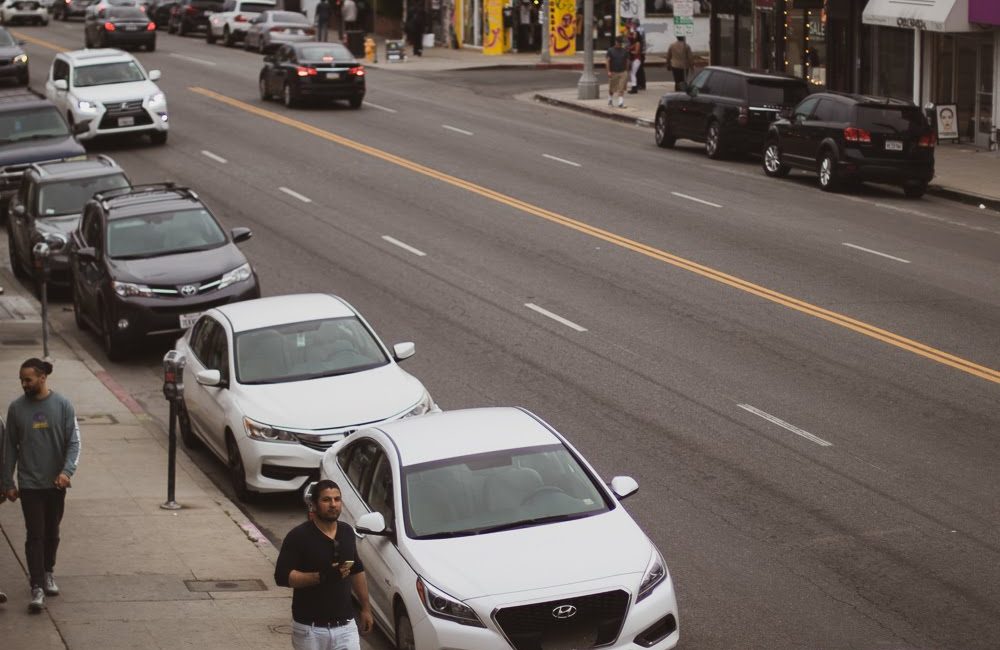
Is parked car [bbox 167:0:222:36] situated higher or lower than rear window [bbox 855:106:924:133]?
higher

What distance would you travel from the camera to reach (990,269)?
863 inches

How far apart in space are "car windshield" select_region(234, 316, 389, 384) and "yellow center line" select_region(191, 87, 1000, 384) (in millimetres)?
6504

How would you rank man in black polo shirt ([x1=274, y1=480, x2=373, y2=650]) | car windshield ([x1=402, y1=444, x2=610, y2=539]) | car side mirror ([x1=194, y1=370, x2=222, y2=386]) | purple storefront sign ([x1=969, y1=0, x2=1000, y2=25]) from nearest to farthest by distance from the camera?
man in black polo shirt ([x1=274, y1=480, x2=373, y2=650]) < car windshield ([x1=402, y1=444, x2=610, y2=539]) < car side mirror ([x1=194, y1=370, x2=222, y2=386]) < purple storefront sign ([x1=969, y1=0, x2=1000, y2=25])

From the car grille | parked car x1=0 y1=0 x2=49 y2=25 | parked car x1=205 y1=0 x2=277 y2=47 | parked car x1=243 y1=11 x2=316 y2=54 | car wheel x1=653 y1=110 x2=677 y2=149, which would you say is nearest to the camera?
the car grille

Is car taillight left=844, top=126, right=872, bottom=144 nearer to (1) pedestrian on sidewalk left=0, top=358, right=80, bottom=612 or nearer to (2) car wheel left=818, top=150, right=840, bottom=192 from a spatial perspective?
(2) car wheel left=818, top=150, right=840, bottom=192

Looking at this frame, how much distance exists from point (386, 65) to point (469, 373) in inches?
1656

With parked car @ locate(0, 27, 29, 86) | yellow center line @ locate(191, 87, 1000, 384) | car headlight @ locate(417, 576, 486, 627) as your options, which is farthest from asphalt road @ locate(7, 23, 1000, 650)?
parked car @ locate(0, 27, 29, 86)

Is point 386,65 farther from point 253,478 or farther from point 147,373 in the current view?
point 253,478

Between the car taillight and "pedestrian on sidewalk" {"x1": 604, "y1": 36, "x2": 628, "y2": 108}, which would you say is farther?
"pedestrian on sidewalk" {"x1": 604, "y1": 36, "x2": 628, "y2": 108}

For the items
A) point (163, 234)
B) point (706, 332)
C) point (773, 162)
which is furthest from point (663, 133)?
point (163, 234)

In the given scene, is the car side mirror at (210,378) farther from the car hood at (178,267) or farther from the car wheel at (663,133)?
the car wheel at (663,133)

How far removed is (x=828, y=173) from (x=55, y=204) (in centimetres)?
1446

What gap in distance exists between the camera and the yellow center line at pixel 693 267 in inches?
671

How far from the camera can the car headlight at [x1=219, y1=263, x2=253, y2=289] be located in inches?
733
